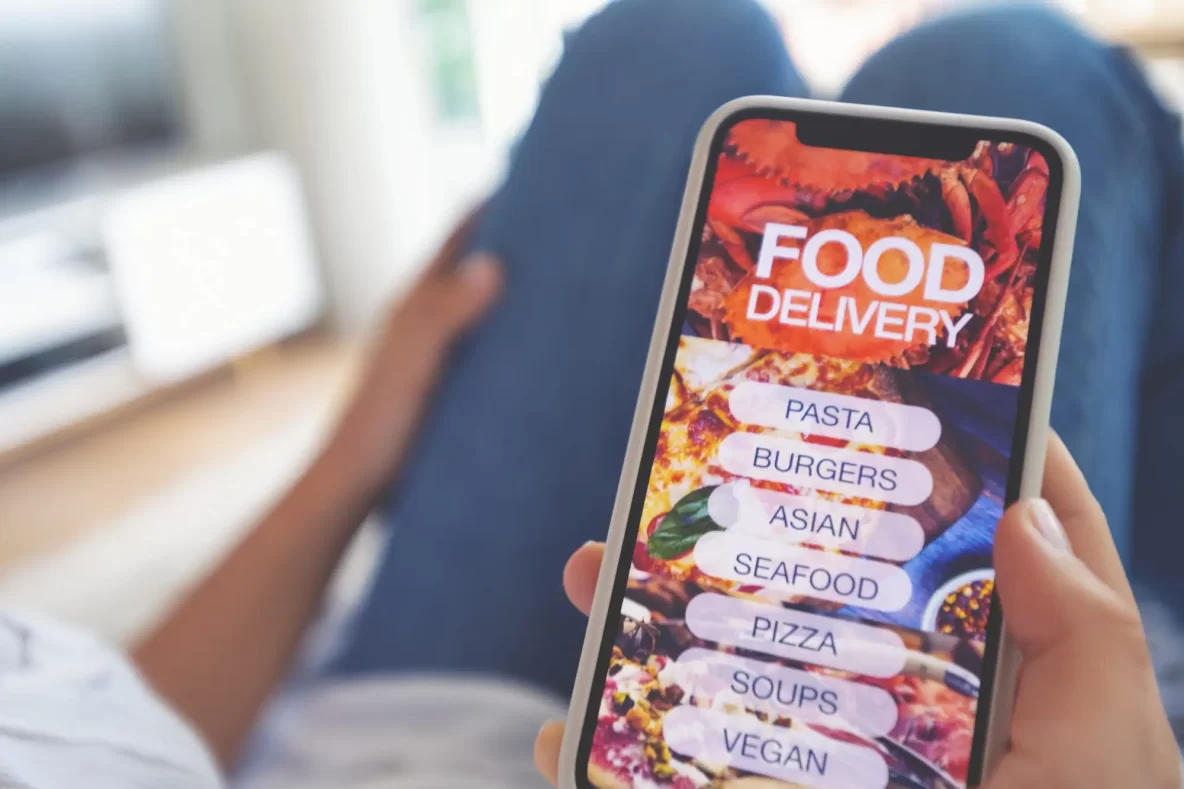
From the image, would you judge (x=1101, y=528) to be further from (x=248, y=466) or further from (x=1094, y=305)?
(x=248, y=466)

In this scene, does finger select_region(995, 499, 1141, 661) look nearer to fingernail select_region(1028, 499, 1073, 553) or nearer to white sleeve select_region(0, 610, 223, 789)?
fingernail select_region(1028, 499, 1073, 553)

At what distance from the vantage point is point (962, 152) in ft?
0.76

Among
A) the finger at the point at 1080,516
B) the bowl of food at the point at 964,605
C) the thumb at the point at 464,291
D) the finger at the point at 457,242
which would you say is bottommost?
the bowl of food at the point at 964,605

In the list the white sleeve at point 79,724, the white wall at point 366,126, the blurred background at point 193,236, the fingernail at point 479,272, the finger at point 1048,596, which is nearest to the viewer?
the finger at point 1048,596

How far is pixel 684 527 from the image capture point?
0.77ft

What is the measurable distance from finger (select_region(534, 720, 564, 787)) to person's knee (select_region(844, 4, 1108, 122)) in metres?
0.18

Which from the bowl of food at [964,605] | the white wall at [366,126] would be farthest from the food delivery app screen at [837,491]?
the white wall at [366,126]

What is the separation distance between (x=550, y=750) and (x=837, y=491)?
0.10 metres

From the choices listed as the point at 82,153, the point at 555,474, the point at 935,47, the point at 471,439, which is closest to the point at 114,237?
the point at 82,153

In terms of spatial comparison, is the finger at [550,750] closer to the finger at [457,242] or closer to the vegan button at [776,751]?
the vegan button at [776,751]

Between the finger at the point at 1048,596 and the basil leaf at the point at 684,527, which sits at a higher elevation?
the basil leaf at the point at 684,527

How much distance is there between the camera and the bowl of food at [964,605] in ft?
0.72

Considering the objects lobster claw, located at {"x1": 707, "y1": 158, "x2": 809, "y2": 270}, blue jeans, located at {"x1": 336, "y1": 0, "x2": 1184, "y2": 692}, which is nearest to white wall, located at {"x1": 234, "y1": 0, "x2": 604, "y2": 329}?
blue jeans, located at {"x1": 336, "y1": 0, "x2": 1184, "y2": 692}

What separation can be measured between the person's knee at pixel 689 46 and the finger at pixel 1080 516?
116 mm
